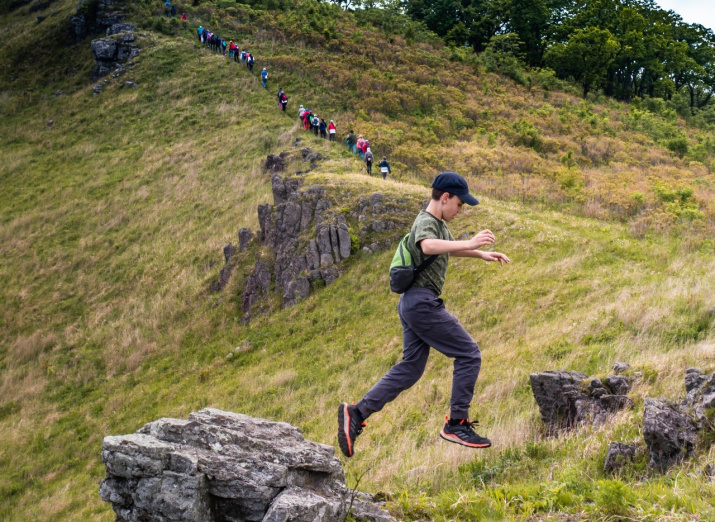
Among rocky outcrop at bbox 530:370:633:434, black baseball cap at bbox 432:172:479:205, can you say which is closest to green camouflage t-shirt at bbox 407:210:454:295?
black baseball cap at bbox 432:172:479:205

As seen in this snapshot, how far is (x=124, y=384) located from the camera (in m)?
16.9

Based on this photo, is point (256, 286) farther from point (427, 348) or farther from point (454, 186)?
point (454, 186)

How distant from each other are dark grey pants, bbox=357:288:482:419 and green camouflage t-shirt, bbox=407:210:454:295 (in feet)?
0.26

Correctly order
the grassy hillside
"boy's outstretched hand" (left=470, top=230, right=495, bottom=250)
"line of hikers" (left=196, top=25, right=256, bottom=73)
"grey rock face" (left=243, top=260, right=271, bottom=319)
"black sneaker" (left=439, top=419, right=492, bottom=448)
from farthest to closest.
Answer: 1. "line of hikers" (left=196, top=25, right=256, bottom=73)
2. "grey rock face" (left=243, top=260, right=271, bottom=319)
3. the grassy hillside
4. "black sneaker" (left=439, top=419, right=492, bottom=448)
5. "boy's outstretched hand" (left=470, top=230, right=495, bottom=250)

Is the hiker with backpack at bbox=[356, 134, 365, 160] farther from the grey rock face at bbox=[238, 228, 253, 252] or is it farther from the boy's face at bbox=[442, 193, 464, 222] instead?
the boy's face at bbox=[442, 193, 464, 222]

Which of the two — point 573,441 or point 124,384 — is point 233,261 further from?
point 573,441

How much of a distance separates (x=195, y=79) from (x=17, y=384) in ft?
93.2

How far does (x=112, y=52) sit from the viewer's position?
148 ft

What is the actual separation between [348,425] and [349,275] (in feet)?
38.7

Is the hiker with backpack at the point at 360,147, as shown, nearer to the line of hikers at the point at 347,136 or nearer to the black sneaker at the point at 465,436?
the line of hikers at the point at 347,136

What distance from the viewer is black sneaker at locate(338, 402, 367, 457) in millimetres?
4574

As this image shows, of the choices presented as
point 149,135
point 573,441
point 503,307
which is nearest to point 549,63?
point 149,135

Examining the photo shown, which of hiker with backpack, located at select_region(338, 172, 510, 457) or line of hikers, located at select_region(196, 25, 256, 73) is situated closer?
hiker with backpack, located at select_region(338, 172, 510, 457)

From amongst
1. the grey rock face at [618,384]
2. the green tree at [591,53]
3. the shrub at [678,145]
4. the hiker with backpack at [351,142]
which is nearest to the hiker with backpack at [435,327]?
the grey rock face at [618,384]
